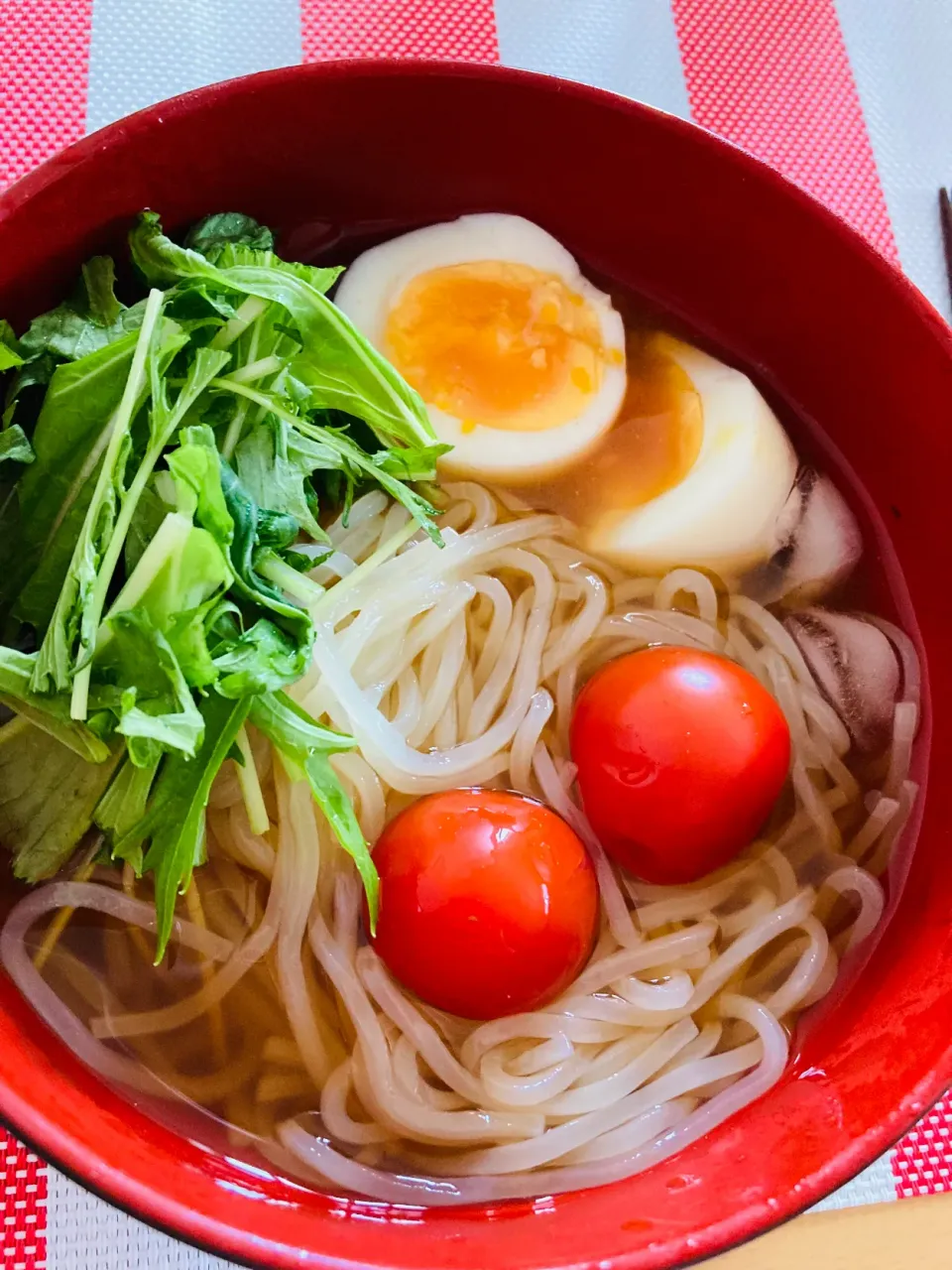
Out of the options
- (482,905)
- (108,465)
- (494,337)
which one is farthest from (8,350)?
(482,905)

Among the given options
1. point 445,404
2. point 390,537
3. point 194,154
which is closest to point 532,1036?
point 390,537

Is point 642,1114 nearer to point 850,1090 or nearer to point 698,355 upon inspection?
point 850,1090

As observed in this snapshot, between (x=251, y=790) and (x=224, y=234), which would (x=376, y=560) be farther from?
(x=224, y=234)

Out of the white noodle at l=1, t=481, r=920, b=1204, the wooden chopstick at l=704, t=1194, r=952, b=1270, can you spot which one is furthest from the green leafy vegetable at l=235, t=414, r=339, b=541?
the wooden chopstick at l=704, t=1194, r=952, b=1270

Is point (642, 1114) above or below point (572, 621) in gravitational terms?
below

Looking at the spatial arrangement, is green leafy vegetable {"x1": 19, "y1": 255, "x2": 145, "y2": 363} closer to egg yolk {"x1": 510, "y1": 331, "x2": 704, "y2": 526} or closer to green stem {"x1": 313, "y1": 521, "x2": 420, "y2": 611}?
green stem {"x1": 313, "y1": 521, "x2": 420, "y2": 611}

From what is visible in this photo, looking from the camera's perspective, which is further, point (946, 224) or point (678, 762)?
point (946, 224)

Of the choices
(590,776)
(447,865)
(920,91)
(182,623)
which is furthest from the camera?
(920,91)
